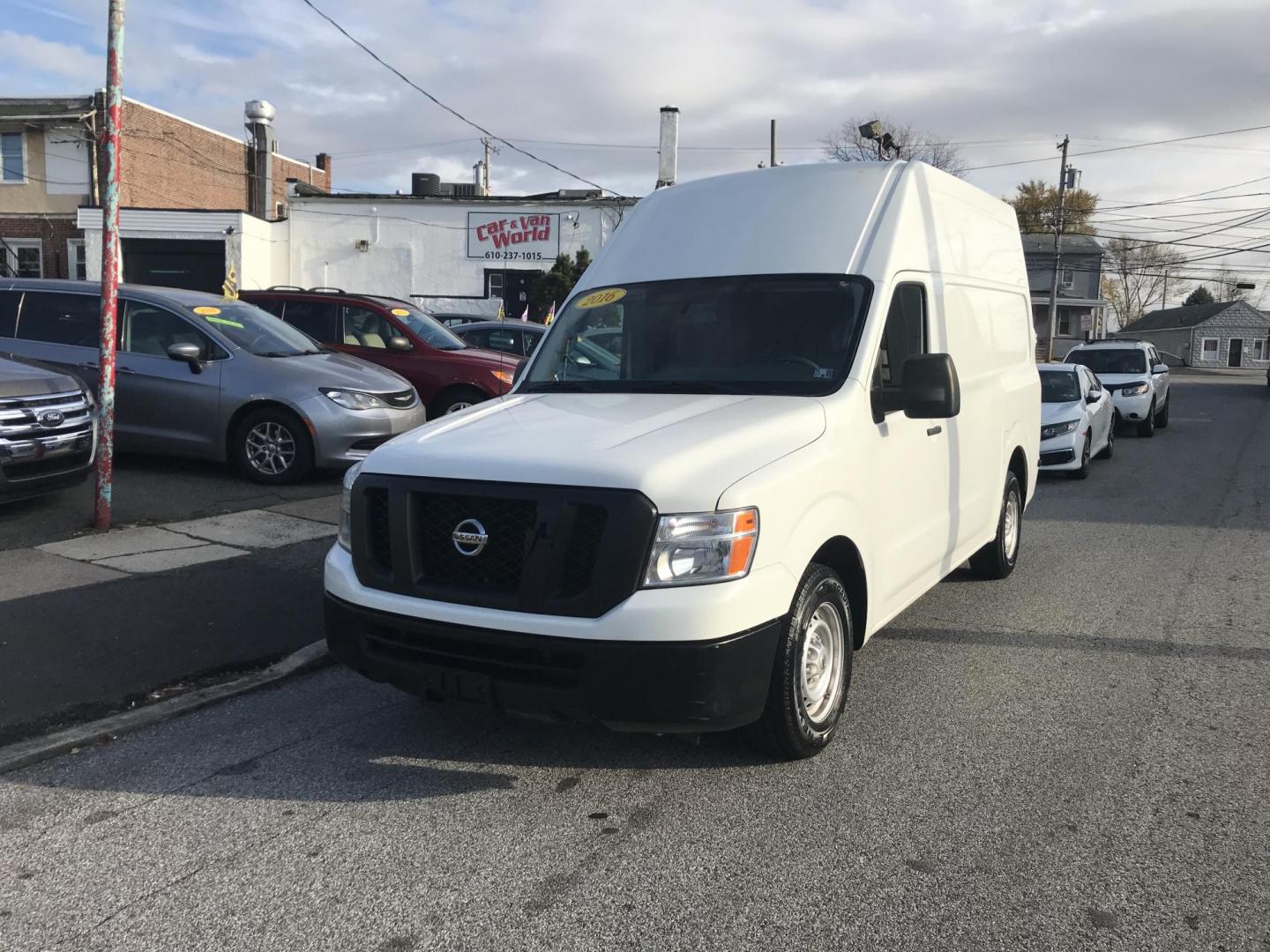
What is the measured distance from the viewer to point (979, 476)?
6316 millimetres

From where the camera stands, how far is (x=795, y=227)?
5.35 meters

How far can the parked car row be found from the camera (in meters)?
12.9

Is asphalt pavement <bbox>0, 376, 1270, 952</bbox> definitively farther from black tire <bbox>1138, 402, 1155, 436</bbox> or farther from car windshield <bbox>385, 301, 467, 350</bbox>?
black tire <bbox>1138, 402, 1155, 436</bbox>

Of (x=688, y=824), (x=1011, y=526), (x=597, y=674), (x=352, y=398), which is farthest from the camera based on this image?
(x=352, y=398)

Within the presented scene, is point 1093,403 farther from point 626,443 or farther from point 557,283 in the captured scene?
point 557,283

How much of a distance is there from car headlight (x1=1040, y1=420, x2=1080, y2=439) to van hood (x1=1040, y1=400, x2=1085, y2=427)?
42 mm

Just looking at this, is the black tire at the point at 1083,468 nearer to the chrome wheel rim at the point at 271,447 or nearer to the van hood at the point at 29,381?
the chrome wheel rim at the point at 271,447

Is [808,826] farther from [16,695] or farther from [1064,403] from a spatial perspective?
[1064,403]

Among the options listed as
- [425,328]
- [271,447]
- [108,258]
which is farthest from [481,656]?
[425,328]

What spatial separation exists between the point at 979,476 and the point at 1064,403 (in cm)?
769

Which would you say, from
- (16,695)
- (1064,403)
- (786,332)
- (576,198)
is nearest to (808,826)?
(786,332)

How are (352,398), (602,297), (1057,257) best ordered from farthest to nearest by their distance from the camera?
(1057,257)
(352,398)
(602,297)

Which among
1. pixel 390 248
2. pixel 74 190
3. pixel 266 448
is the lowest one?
pixel 266 448

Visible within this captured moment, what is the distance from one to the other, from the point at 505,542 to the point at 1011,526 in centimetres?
474
